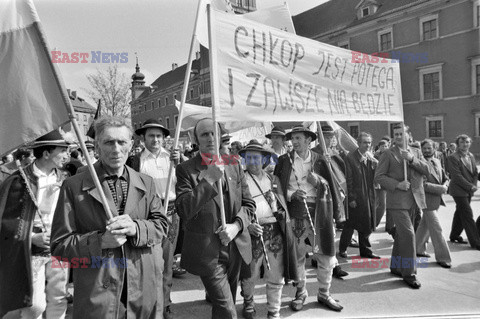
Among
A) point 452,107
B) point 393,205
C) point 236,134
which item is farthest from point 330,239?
point 452,107

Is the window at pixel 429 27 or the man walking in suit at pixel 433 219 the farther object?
the window at pixel 429 27

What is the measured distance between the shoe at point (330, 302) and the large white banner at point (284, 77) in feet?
6.58

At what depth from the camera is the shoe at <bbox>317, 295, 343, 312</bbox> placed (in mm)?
3886

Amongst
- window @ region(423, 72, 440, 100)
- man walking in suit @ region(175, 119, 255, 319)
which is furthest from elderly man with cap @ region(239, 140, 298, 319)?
window @ region(423, 72, 440, 100)

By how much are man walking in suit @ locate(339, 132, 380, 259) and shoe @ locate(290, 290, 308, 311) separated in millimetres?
2027

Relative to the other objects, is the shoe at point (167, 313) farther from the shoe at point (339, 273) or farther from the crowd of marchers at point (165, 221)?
the shoe at point (339, 273)

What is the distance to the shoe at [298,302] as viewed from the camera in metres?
3.96

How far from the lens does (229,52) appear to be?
10.3ft

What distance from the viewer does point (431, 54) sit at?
28.2m

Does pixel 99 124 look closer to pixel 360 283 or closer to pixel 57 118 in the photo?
pixel 57 118

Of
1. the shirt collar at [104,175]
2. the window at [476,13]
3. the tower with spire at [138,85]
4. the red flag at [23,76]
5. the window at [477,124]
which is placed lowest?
the shirt collar at [104,175]

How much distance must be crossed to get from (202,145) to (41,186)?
136 cm

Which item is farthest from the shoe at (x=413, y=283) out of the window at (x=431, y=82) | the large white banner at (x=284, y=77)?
the window at (x=431, y=82)

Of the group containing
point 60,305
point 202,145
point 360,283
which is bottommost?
point 360,283
